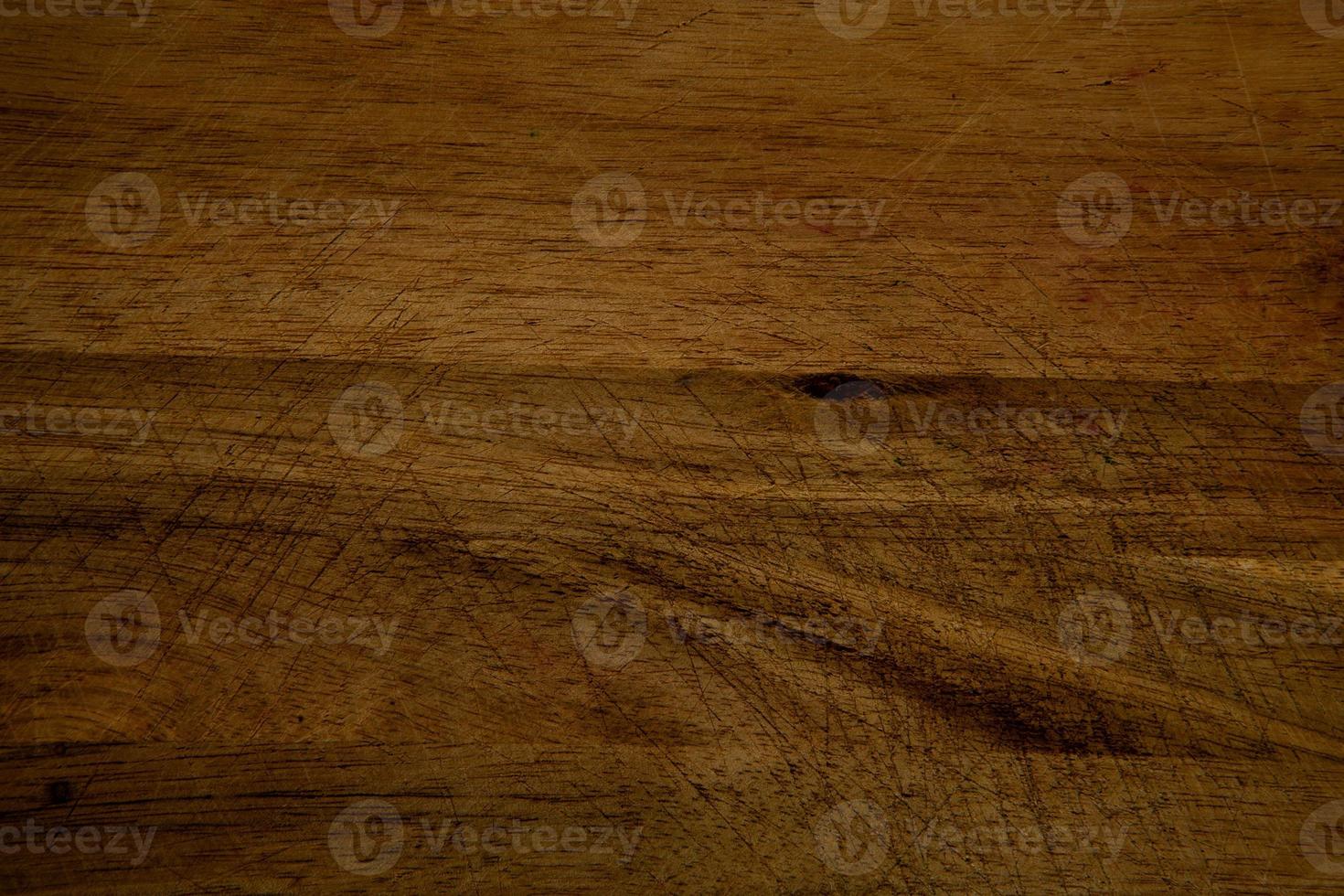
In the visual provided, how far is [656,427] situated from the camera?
159 cm

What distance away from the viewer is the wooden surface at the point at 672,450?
Answer: 149cm

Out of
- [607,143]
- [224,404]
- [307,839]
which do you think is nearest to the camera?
[307,839]

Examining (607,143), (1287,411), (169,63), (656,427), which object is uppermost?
(169,63)

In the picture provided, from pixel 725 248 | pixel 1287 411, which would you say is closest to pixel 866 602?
pixel 725 248

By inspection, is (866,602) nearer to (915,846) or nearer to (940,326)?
(915,846)

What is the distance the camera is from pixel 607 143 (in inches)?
66.1

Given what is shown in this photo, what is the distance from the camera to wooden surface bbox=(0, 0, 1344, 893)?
149cm

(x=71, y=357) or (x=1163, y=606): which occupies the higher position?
(x=71, y=357)

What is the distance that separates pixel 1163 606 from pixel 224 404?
76.2 inches

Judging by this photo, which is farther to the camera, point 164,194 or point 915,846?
point 164,194

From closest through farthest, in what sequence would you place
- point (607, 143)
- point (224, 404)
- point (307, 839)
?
point (307, 839)
point (224, 404)
point (607, 143)

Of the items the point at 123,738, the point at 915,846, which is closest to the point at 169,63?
the point at 123,738

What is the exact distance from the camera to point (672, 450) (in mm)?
1590

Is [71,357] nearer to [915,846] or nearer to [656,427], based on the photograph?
[656,427]
